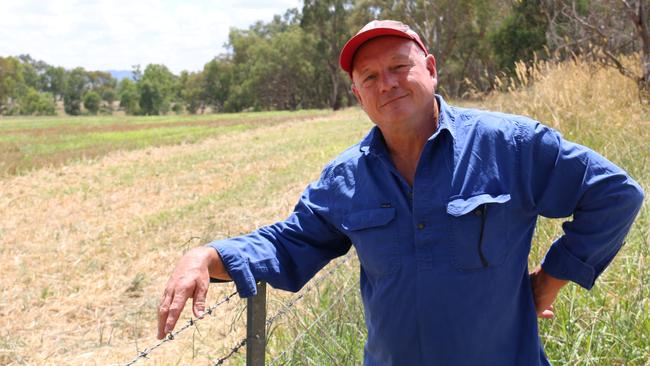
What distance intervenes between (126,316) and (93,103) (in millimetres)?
109679

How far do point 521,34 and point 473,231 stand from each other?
32073mm

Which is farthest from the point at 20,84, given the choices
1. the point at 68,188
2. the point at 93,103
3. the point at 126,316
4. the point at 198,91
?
the point at 126,316

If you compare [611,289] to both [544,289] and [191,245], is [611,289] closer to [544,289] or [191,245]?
[544,289]

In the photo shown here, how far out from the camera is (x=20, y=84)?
337 feet

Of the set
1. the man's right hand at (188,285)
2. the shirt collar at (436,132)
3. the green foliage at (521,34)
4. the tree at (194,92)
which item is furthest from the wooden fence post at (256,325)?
→ the tree at (194,92)

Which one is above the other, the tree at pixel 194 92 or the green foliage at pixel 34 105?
the tree at pixel 194 92

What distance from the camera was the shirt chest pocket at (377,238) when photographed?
76.3 inches

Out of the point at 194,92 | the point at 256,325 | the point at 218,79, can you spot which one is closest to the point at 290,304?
the point at 256,325

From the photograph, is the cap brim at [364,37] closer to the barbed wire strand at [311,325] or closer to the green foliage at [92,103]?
the barbed wire strand at [311,325]

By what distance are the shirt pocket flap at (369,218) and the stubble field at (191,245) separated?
1238 millimetres

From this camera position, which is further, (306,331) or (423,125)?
(306,331)

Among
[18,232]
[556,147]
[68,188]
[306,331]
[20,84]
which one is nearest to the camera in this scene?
[556,147]

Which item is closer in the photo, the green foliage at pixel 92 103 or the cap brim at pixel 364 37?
the cap brim at pixel 364 37

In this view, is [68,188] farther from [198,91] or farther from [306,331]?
[198,91]
